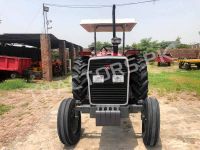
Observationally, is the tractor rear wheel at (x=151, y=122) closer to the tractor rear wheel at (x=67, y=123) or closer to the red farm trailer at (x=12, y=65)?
the tractor rear wheel at (x=67, y=123)

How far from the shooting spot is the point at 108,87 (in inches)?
217

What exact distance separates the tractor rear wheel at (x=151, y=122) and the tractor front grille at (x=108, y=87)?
1.73 ft

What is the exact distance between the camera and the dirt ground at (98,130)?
5.53 metres

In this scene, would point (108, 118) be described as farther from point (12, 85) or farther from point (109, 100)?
point (12, 85)

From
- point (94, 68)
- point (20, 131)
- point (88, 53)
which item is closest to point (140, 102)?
point (94, 68)

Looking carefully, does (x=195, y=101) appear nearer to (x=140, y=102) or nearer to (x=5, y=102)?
(x=140, y=102)

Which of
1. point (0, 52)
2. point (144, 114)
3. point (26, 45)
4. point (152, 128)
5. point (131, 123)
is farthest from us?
point (26, 45)

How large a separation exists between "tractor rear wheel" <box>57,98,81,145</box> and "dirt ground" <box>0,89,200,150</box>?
21 cm

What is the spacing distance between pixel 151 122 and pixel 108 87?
3.58ft

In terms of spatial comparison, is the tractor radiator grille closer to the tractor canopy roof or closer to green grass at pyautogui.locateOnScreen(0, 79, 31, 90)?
the tractor canopy roof

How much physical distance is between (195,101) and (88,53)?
487cm

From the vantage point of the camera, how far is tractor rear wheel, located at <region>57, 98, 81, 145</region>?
520 centimetres

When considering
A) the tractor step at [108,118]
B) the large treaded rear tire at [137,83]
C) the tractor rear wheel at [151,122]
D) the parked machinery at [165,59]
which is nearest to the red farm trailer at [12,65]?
the large treaded rear tire at [137,83]

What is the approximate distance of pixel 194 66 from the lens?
24938 millimetres
